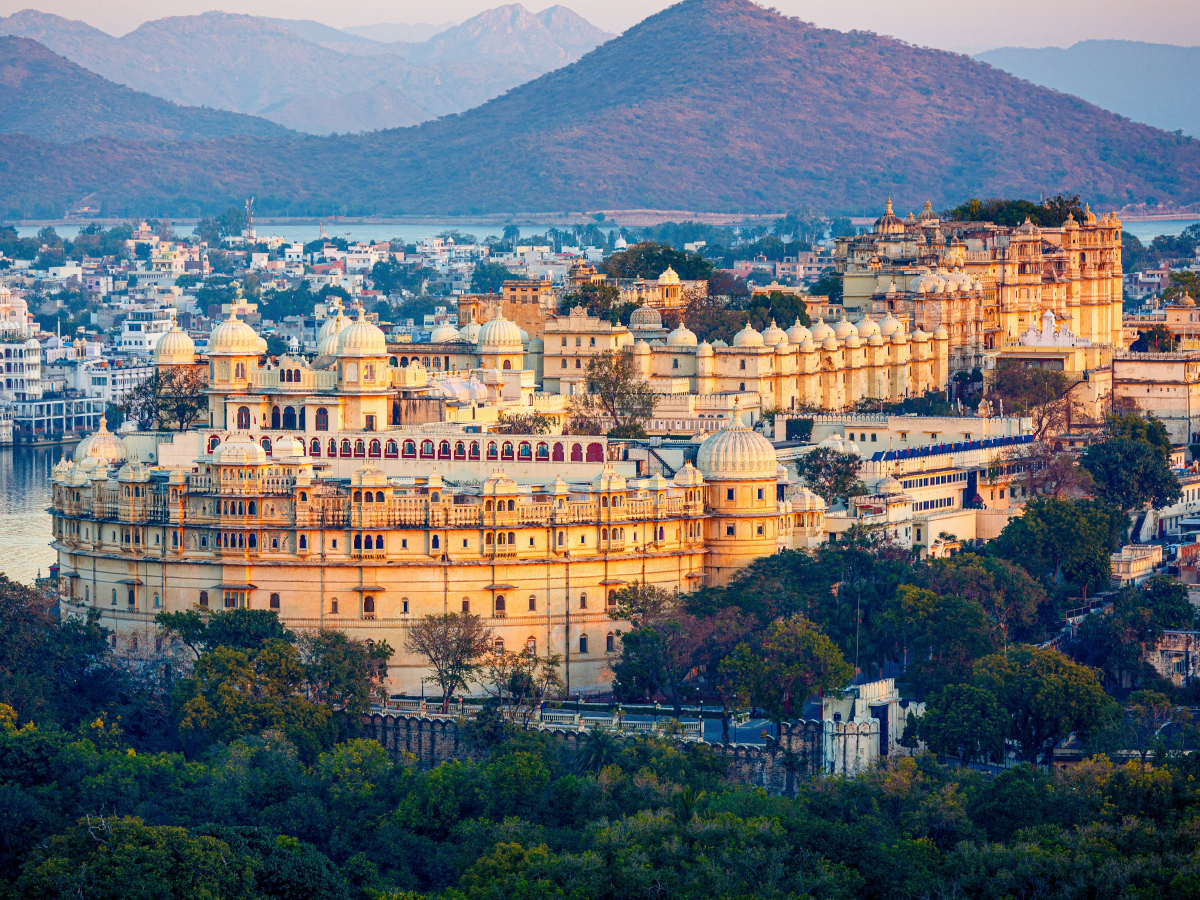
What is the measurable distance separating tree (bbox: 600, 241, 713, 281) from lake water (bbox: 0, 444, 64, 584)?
25.4m

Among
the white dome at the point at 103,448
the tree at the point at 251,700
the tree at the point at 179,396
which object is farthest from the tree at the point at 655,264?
the tree at the point at 251,700

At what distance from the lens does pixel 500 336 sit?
94375 millimetres

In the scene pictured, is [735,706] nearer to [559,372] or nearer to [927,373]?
[559,372]

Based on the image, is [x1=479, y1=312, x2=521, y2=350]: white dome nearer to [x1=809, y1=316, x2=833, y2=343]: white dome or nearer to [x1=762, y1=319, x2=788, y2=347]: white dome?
[x1=762, y1=319, x2=788, y2=347]: white dome

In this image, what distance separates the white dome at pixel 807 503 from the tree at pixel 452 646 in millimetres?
10617

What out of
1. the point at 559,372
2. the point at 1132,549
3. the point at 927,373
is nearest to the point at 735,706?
the point at 1132,549

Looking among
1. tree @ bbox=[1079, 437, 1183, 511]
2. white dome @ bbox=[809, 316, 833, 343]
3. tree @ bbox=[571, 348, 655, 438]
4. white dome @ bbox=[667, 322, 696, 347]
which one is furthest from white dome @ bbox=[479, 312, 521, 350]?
tree @ bbox=[1079, 437, 1183, 511]

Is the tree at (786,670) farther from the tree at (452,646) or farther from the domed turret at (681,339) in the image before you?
the domed turret at (681,339)

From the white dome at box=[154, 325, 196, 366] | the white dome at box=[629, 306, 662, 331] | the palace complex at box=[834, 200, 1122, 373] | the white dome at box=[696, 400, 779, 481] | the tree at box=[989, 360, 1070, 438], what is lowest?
the white dome at box=[696, 400, 779, 481]

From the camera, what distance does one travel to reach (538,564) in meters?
71.1

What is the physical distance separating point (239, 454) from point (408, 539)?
193 inches

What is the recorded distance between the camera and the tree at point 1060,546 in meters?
78.4

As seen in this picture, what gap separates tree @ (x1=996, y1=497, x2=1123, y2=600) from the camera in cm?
7844

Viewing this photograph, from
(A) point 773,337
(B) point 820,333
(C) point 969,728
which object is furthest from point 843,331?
(C) point 969,728
